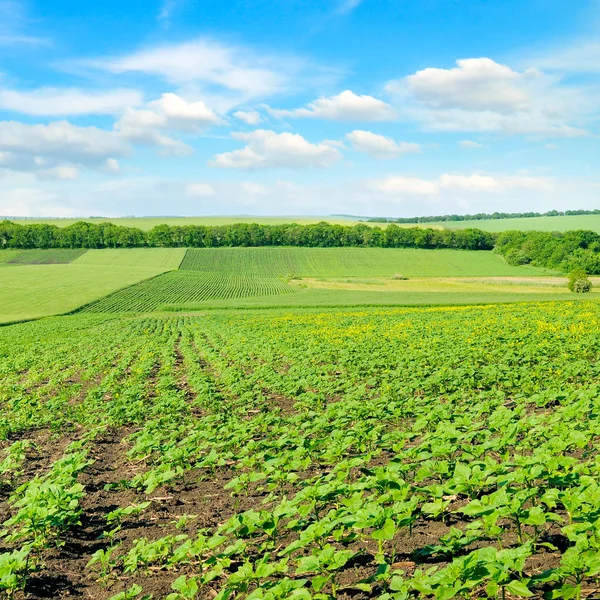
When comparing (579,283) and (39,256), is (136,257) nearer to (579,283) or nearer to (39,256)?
(39,256)

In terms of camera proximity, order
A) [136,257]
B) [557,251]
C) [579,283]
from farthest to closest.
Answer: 1. [136,257]
2. [557,251]
3. [579,283]

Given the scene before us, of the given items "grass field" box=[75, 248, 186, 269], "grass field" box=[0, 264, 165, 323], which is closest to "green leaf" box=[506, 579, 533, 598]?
"grass field" box=[0, 264, 165, 323]

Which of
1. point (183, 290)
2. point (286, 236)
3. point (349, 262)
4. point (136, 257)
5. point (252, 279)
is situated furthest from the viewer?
point (286, 236)

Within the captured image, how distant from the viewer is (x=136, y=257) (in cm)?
13138

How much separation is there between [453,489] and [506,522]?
0.78 meters

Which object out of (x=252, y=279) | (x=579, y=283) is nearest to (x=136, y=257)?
(x=252, y=279)

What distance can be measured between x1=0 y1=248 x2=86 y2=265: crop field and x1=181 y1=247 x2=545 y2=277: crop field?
3017 centimetres

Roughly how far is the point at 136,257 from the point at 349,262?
57507mm

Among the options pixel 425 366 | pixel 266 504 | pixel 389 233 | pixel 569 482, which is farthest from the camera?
pixel 389 233

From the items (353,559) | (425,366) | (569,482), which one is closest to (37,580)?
(353,559)

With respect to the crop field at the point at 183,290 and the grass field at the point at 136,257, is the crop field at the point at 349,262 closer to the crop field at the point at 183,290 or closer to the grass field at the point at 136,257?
the grass field at the point at 136,257

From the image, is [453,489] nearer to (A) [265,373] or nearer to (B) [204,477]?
(B) [204,477]

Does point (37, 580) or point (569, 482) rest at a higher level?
point (569, 482)

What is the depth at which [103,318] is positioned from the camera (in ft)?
187
